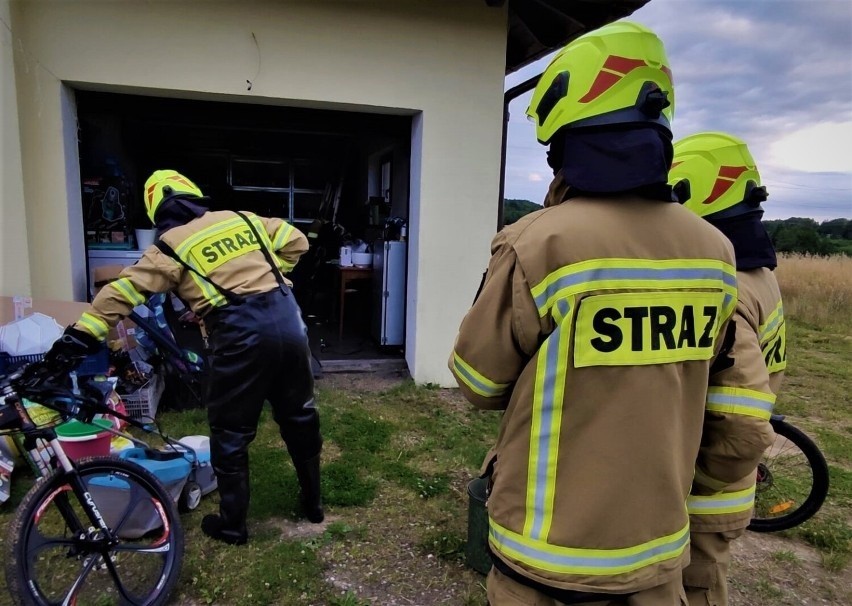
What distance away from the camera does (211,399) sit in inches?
106

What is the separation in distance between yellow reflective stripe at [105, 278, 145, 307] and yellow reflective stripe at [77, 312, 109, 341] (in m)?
0.16

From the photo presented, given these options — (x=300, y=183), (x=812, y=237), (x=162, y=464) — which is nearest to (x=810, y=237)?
(x=812, y=237)

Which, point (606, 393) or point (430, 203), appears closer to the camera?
point (606, 393)

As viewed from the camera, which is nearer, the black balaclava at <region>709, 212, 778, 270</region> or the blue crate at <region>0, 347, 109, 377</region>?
the black balaclava at <region>709, 212, 778, 270</region>

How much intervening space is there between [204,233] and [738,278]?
2.33 m

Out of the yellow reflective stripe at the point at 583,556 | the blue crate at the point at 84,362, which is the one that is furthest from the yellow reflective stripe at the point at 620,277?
the blue crate at the point at 84,362

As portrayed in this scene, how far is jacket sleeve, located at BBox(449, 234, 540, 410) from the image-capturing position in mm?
1247

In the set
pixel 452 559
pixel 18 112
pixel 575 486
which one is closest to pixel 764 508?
pixel 452 559

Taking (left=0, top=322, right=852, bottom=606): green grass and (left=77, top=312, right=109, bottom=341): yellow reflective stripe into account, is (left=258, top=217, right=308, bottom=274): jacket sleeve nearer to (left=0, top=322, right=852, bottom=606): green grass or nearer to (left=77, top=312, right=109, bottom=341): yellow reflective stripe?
(left=77, top=312, right=109, bottom=341): yellow reflective stripe

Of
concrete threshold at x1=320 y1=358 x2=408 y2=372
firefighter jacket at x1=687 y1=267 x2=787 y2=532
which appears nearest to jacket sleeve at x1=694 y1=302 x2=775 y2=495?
firefighter jacket at x1=687 y1=267 x2=787 y2=532

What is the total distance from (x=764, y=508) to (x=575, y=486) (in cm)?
303

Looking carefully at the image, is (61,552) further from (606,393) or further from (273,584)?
(606,393)

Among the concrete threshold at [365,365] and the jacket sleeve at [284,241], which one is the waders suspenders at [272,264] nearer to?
the jacket sleeve at [284,241]

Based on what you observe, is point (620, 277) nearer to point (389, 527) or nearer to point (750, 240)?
point (750, 240)
